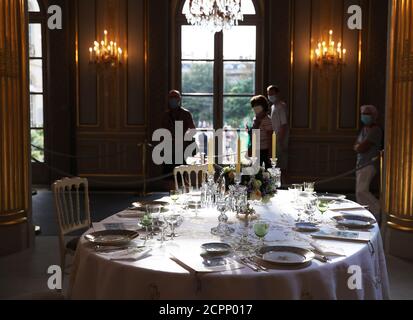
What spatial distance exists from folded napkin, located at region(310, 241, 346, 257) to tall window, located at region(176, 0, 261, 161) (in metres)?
6.89

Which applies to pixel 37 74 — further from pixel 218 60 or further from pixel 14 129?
pixel 14 129

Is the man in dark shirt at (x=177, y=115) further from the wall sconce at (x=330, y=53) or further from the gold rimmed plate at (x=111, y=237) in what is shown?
the gold rimmed plate at (x=111, y=237)

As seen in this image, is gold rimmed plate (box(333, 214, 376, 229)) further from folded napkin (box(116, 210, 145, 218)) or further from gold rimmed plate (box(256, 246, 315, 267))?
folded napkin (box(116, 210, 145, 218))

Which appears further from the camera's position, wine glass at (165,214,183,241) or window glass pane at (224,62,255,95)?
window glass pane at (224,62,255,95)

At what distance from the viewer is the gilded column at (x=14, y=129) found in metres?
5.40

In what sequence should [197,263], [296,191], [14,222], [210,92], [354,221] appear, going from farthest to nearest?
[210,92] → [14,222] → [296,191] → [354,221] → [197,263]

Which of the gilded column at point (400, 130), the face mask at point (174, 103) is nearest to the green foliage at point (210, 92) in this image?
the face mask at point (174, 103)

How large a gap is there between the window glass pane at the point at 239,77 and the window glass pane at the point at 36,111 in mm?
3508

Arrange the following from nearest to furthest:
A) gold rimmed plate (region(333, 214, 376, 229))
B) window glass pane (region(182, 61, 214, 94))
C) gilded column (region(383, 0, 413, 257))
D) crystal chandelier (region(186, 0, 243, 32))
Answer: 1. gold rimmed plate (region(333, 214, 376, 229))
2. crystal chandelier (region(186, 0, 243, 32))
3. gilded column (region(383, 0, 413, 257))
4. window glass pane (region(182, 61, 214, 94))

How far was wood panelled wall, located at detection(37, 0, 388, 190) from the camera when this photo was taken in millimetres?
9297

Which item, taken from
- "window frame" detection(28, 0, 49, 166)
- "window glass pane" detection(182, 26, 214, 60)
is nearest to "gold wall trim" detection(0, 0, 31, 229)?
"window frame" detection(28, 0, 49, 166)

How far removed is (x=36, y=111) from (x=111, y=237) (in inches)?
297

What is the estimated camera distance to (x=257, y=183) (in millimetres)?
3648

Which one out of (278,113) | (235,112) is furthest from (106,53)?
(278,113)
